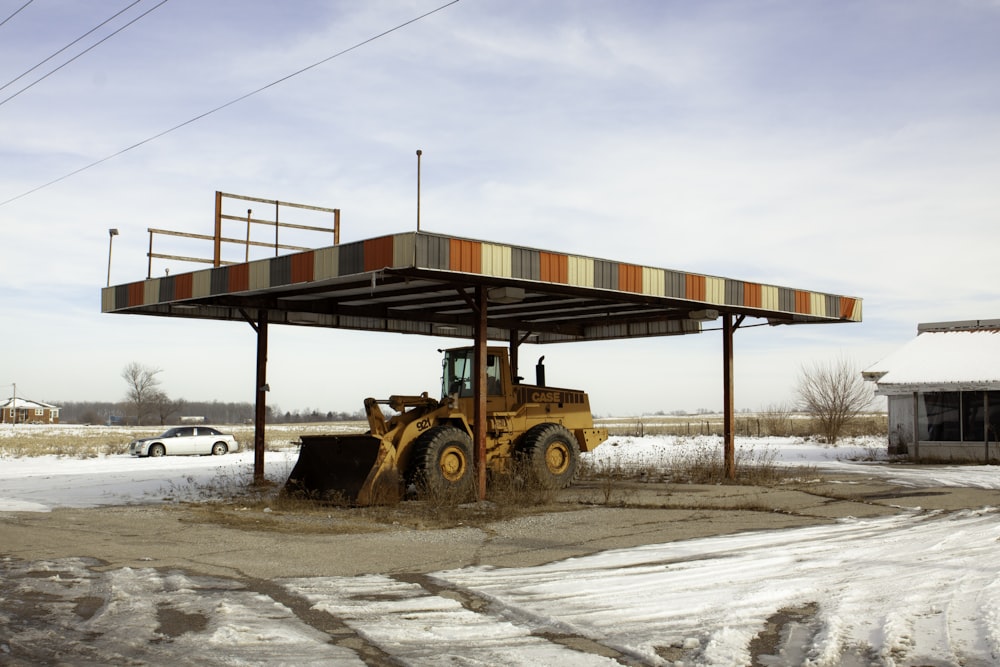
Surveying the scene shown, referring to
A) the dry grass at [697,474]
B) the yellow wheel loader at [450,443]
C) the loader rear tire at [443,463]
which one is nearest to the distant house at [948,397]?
the dry grass at [697,474]

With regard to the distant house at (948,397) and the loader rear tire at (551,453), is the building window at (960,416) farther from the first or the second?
the loader rear tire at (551,453)

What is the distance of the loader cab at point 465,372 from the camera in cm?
1872

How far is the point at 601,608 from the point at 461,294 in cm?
838

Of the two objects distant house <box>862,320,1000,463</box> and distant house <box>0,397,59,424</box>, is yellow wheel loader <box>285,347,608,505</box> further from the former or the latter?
distant house <box>0,397,59,424</box>

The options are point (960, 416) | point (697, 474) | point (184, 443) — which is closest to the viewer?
point (697, 474)

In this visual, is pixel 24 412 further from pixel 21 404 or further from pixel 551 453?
pixel 551 453

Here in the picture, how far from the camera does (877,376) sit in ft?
103

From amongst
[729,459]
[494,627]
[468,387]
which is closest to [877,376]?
[729,459]

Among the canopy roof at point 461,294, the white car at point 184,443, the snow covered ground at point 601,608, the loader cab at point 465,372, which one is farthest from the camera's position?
the white car at point 184,443

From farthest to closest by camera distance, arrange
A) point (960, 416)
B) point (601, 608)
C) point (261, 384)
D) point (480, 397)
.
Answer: point (960, 416), point (261, 384), point (480, 397), point (601, 608)

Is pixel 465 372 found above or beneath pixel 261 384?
above

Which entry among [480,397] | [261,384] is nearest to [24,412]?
[261,384]

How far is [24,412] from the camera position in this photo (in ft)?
407

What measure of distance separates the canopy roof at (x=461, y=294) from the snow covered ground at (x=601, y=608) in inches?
205
